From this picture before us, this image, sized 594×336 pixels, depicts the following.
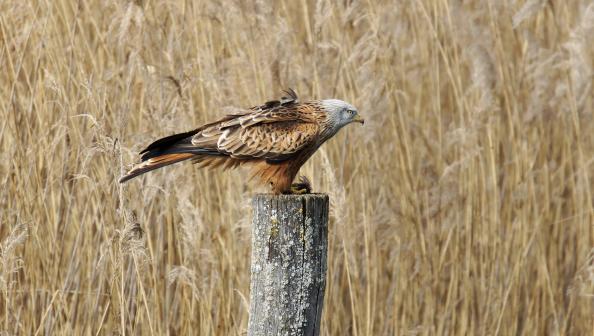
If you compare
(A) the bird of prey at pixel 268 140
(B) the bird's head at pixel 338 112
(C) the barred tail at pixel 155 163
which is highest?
(B) the bird's head at pixel 338 112

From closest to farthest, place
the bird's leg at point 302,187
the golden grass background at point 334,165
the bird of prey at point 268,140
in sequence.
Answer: the bird of prey at point 268,140, the bird's leg at point 302,187, the golden grass background at point 334,165

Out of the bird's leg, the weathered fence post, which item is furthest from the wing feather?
the weathered fence post

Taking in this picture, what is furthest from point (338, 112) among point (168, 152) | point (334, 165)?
point (334, 165)

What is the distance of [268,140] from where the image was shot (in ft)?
11.9

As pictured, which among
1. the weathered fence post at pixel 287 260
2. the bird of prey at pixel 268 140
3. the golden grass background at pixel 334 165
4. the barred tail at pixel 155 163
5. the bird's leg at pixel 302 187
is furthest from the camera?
the golden grass background at pixel 334 165

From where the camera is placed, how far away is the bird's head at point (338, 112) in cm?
372

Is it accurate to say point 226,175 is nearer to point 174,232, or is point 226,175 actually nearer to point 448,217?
point 174,232

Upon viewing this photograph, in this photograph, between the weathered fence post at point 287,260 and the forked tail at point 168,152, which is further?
the forked tail at point 168,152

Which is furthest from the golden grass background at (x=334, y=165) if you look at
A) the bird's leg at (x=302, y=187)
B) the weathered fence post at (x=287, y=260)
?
the weathered fence post at (x=287, y=260)

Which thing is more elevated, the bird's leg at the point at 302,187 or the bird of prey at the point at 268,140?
the bird of prey at the point at 268,140

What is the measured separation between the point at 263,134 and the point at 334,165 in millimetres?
1117

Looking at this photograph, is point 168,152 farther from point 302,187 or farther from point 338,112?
point 338,112

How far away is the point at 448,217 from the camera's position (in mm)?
4625

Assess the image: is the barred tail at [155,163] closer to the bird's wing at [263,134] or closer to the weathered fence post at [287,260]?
the bird's wing at [263,134]
